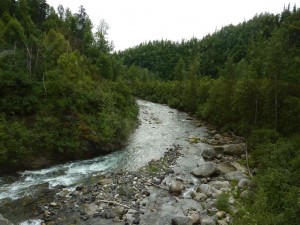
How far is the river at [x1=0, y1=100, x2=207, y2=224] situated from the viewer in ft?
62.1

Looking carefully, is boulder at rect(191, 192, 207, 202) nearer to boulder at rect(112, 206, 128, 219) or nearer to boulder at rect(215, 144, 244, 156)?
boulder at rect(112, 206, 128, 219)

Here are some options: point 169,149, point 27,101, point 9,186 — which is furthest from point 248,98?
point 9,186

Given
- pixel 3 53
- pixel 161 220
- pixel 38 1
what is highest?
pixel 38 1

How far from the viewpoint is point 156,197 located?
18.9m

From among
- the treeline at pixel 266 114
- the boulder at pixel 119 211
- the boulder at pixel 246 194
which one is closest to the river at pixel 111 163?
the boulder at pixel 119 211

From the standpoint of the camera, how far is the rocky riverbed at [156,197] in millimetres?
15695

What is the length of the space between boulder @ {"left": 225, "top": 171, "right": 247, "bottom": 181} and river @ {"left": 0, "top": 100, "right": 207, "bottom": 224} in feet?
25.9

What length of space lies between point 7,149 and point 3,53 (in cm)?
1258

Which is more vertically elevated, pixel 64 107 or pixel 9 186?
pixel 64 107

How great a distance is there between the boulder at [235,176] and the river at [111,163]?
25.9 ft

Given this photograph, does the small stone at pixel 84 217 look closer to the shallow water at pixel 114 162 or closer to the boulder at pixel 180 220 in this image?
the shallow water at pixel 114 162

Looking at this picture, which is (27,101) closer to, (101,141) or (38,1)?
(101,141)

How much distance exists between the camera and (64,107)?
26.8 meters

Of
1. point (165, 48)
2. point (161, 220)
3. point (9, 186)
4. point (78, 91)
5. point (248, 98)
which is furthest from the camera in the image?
point (165, 48)
